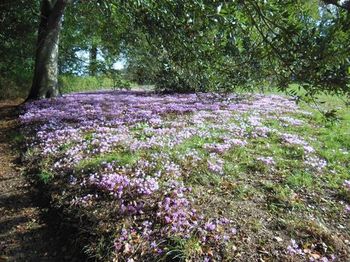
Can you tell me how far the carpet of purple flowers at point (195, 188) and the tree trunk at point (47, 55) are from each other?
6.56 m

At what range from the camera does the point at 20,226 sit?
632 cm

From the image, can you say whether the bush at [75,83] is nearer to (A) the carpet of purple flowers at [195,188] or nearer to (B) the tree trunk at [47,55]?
(B) the tree trunk at [47,55]

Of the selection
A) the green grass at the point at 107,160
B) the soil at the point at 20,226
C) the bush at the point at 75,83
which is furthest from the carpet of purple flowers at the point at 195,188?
the bush at the point at 75,83

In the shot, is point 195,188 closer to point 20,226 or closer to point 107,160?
point 107,160

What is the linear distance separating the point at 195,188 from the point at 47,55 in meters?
14.4

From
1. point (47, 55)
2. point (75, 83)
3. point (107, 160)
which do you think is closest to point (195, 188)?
point (107, 160)

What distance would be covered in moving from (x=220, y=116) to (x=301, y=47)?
1053cm

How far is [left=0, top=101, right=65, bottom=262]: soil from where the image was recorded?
5590mm

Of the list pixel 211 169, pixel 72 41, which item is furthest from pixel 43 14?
pixel 211 169

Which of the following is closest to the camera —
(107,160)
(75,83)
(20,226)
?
(20,226)

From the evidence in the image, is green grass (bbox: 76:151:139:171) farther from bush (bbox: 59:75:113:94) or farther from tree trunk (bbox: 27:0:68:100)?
bush (bbox: 59:75:113:94)

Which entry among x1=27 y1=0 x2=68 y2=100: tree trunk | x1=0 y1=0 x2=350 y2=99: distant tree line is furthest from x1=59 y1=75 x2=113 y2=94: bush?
x1=0 y1=0 x2=350 y2=99: distant tree line

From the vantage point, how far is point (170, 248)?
16.8ft

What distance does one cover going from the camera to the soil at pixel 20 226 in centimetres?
559
